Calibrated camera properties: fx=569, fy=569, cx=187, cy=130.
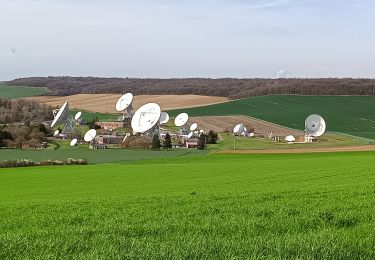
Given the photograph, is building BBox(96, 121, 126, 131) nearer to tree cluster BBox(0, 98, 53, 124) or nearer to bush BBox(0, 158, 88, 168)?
tree cluster BBox(0, 98, 53, 124)

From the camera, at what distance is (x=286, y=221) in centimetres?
1236

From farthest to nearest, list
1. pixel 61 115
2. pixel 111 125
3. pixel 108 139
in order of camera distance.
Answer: pixel 111 125
pixel 108 139
pixel 61 115

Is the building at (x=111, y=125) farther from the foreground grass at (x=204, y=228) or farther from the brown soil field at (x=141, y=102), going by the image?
the foreground grass at (x=204, y=228)

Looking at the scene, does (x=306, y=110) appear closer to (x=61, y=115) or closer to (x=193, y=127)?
(x=193, y=127)

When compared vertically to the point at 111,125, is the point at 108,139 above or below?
below

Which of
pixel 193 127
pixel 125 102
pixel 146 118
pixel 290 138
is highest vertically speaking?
pixel 125 102

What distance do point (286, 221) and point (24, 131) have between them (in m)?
100.0

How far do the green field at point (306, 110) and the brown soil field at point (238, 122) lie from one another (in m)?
4.11

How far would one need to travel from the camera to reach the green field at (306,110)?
419ft

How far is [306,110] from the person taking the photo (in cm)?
14612

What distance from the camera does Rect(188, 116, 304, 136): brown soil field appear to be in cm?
11797

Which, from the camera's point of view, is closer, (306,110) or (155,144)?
(155,144)

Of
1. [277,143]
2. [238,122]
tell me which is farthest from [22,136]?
[238,122]

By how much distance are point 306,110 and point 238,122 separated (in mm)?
27096
